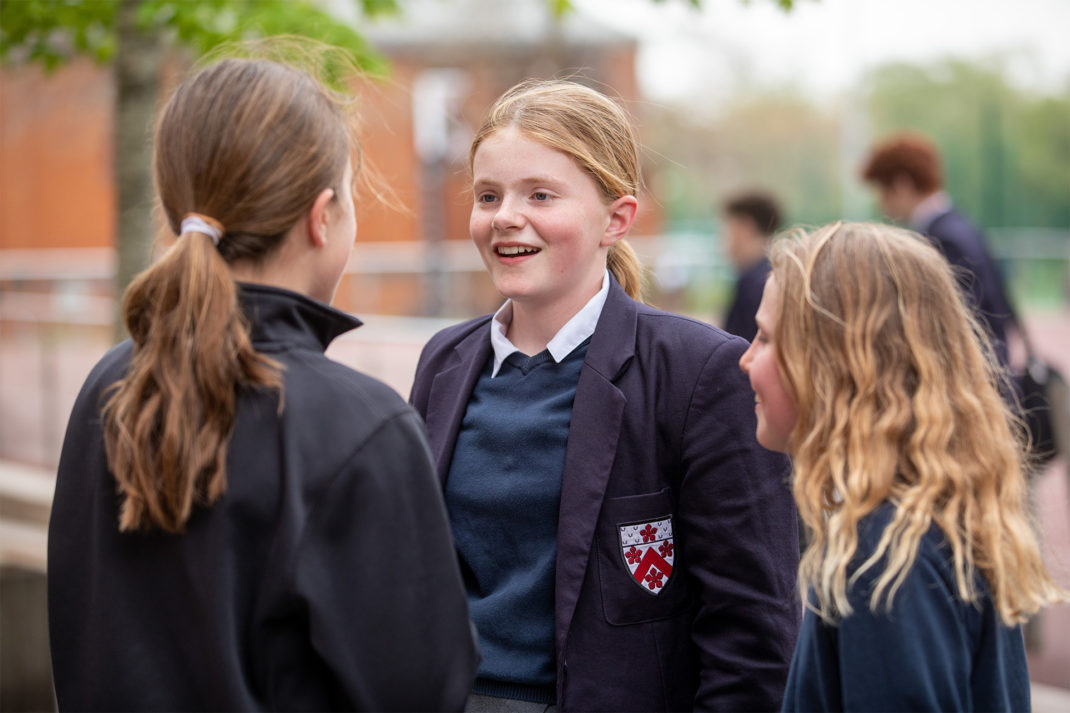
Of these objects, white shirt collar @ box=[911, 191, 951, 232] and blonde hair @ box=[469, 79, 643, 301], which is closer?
blonde hair @ box=[469, 79, 643, 301]

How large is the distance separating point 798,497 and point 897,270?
0.41 metres

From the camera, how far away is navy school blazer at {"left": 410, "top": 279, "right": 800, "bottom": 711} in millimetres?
2012

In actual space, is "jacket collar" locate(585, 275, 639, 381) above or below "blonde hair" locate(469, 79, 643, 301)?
below

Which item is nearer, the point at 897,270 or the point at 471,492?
the point at 897,270

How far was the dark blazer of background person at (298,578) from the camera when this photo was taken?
1572 mm

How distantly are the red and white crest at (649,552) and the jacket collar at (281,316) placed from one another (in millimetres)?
702

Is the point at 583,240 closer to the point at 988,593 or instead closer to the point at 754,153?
the point at 988,593

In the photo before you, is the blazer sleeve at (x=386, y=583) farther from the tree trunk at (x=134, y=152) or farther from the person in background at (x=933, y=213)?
the tree trunk at (x=134, y=152)

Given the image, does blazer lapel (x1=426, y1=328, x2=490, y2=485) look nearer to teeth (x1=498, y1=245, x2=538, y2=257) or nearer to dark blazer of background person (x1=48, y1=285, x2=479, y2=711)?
teeth (x1=498, y1=245, x2=538, y2=257)

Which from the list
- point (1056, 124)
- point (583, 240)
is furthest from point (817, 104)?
point (583, 240)

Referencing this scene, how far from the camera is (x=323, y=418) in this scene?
1.61 meters

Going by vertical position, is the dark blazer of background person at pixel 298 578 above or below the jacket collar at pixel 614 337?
below

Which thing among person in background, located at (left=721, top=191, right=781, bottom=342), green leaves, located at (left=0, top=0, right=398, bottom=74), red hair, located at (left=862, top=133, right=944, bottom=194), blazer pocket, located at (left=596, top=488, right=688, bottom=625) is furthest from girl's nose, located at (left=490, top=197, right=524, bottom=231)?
person in background, located at (left=721, top=191, right=781, bottom=342)

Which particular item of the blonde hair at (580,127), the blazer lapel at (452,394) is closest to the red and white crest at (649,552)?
the blazer lapel at (452,394)
